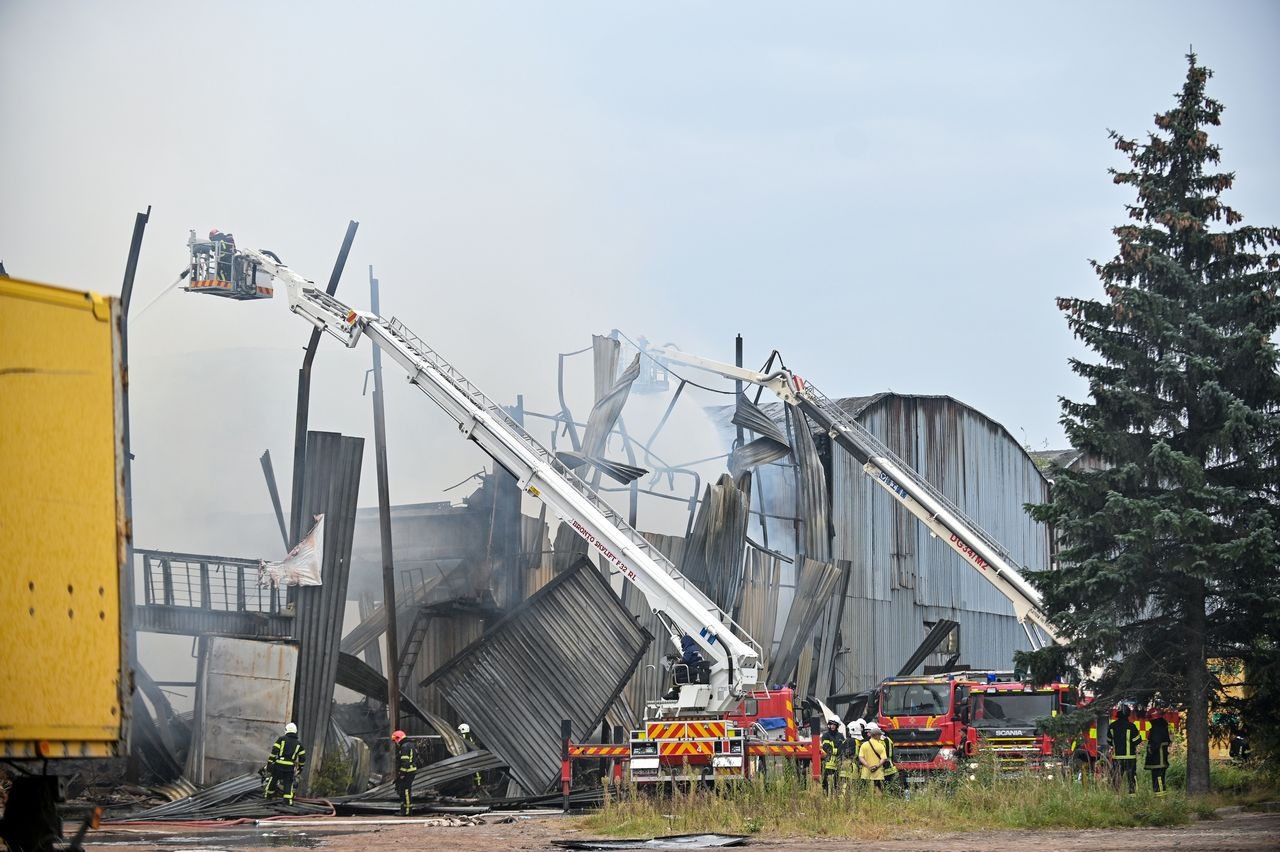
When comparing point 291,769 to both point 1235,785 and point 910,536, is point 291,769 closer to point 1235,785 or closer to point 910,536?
point 1235,785

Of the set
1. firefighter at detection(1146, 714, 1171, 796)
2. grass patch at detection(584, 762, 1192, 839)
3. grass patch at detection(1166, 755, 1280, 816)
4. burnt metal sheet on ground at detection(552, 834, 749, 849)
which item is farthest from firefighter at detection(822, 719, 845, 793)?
firefighter at detection(1146, 714, 1171, 796)

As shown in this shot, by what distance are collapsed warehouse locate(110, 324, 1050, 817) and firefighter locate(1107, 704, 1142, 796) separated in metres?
6.70

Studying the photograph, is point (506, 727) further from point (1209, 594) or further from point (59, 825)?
point (59, 825)

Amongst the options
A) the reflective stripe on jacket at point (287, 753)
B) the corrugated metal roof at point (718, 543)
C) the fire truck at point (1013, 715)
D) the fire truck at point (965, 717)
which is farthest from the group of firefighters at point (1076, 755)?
the reflective stripe on jacket at point (287, 753)

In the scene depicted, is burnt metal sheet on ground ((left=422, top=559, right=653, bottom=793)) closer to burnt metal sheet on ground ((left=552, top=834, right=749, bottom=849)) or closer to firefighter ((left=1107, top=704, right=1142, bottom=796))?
firefighter ((left=1107, top=704, right=1142, bottom=796))

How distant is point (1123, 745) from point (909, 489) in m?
8.65

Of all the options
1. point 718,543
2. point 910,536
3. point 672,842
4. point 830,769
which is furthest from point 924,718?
point 910,536

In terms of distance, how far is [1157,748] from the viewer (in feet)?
62.6

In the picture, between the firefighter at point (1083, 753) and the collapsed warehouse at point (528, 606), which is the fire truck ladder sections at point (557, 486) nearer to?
the collapsed warehouse at point (528, 606)

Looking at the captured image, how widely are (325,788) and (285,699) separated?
5.08 feet

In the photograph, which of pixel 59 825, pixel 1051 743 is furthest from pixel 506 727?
pixel 59 825

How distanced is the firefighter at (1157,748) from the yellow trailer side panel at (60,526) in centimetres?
1500

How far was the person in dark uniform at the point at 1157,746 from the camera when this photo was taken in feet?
61.9

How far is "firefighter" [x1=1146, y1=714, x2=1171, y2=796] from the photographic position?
18875 millimetres
